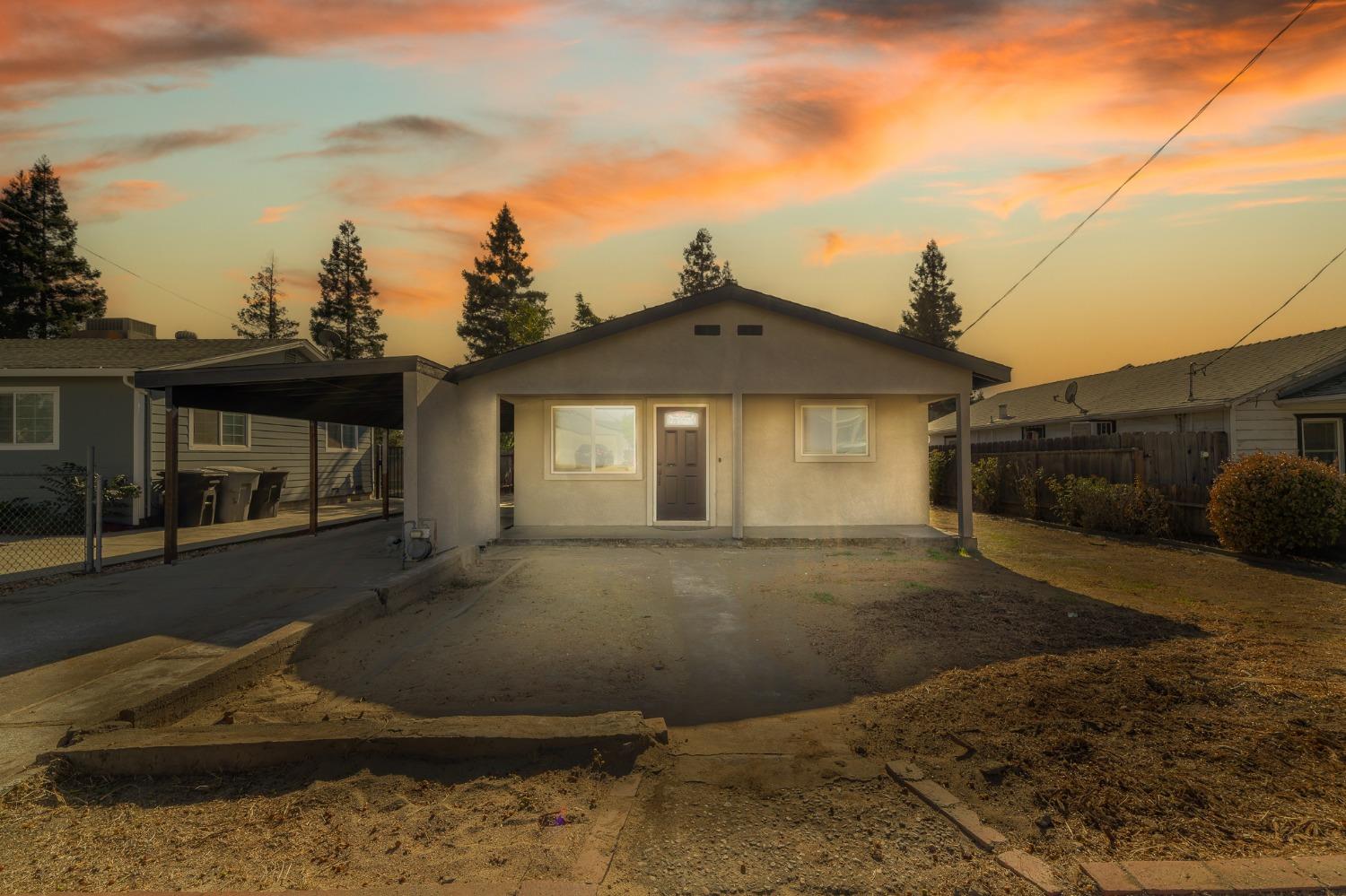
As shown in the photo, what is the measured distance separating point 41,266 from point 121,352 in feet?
106

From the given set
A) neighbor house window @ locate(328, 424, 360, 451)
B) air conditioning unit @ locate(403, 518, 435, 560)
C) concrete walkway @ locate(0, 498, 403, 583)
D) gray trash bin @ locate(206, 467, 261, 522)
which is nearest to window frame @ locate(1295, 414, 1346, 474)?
air conditioning unit @ locate(403, 518, 435, 560)

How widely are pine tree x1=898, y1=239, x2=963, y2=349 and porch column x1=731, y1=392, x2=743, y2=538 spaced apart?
46177mm

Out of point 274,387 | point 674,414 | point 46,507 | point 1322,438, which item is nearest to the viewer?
point 274,387

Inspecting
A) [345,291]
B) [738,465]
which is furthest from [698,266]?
[738,465]

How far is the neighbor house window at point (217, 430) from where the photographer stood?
16.8m

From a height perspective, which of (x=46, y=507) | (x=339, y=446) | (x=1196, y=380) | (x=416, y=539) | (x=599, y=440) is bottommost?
(x=416, y=539)

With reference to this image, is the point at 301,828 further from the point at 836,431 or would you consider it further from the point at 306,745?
the point at 836,431

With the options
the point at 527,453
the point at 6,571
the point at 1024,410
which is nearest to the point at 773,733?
the point at 527,453

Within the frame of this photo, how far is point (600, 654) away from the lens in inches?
229

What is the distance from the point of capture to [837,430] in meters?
13.3

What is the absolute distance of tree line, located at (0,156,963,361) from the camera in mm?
39031

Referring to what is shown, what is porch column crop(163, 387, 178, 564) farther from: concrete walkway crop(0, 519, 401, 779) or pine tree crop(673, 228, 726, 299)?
pine tree crop(673, 228, 726, 299)

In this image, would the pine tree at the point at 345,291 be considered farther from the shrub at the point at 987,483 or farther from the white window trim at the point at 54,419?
the shrub at the point at 987,483

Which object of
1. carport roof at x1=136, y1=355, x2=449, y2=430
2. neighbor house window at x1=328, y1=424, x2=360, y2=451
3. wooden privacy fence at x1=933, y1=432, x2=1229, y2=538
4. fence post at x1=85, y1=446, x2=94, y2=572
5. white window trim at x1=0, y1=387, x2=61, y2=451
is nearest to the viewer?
fence post at x1=85, y1=446, x2=94, y2=572
